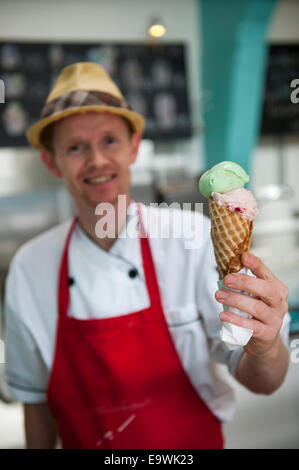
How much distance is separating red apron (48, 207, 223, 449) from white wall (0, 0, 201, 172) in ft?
8.63

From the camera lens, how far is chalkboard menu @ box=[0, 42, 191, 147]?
295 cm

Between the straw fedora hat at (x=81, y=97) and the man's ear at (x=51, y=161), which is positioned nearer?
the straw fedora hat at (x=81, y=97)

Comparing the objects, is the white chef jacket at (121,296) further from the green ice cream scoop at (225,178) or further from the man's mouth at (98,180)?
the green ice cream scoop at (225,178)

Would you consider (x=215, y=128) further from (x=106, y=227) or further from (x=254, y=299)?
(x=254, y=299)

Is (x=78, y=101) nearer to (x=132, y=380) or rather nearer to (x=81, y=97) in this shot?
(x=81, y=97)

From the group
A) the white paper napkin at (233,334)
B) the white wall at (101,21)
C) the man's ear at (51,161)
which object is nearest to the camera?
the white paper napkin at (233,334)

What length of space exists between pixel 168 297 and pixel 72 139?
0.39 meters

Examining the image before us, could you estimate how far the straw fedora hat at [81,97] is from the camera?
0.76 meters

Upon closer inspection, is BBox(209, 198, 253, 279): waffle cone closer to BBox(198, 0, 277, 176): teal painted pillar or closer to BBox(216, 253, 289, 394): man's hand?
BBox(216, 253, 289, 394): man's hand

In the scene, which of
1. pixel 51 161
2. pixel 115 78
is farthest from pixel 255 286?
pixel 115 78

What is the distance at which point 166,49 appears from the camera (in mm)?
3307

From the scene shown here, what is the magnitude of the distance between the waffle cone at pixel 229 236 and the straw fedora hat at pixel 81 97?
380mm

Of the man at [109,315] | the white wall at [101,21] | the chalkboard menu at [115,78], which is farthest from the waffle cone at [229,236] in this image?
the white wall at [101,21]
